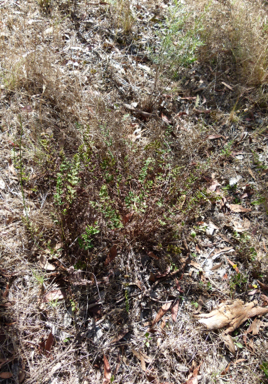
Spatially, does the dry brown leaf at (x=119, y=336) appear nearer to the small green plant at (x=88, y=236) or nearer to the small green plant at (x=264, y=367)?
the small green plant at (x=88, y=236)

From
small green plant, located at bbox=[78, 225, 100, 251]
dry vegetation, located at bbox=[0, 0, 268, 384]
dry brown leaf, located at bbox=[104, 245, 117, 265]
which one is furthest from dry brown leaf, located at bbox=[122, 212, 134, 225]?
small green plant, located at bbox=[78, 225, 100, 251]

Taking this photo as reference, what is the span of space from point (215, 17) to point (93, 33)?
1766mm

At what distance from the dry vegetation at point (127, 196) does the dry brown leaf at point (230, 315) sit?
0.03 meters

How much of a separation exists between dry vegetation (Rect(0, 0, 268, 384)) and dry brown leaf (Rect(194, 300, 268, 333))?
3 cm

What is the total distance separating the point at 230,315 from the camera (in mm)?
2246

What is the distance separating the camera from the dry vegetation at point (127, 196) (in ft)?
6.79

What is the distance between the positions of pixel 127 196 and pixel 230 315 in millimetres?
1276

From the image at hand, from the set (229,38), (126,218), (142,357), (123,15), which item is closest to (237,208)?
(126,218)

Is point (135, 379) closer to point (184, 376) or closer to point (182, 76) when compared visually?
point (184, 376)

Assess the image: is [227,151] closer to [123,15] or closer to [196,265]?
[196,265]

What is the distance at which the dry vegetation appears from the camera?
2068 mm

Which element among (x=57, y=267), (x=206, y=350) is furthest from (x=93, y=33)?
(x=206, y=350)

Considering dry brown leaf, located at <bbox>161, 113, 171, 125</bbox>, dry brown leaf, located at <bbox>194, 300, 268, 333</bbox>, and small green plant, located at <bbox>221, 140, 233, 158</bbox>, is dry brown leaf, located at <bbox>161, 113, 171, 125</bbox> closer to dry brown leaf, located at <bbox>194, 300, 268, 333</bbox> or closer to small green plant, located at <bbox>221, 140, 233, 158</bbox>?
small green plant, located at <bbox>221, 140, 233, 158</bbox>

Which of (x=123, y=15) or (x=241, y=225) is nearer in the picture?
(x=241, y=225)
